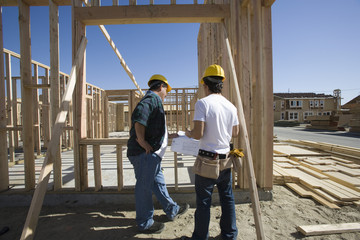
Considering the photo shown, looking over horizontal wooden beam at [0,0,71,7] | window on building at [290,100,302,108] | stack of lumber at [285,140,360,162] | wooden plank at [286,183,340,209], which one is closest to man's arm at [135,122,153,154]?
horizontal wooden beam at [0,0,71,7]

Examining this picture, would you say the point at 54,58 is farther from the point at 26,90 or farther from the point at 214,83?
the point at 214,83

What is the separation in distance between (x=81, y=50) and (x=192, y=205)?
3.19m

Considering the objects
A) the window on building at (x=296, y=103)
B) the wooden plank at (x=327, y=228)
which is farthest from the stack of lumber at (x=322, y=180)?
the window on building at (x=296, y=103)

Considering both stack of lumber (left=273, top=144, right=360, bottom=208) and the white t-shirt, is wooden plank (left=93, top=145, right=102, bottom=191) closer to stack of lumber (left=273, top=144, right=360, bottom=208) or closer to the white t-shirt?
the white t-shirt

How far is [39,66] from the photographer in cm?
680

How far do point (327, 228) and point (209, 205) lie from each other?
1.69 metres

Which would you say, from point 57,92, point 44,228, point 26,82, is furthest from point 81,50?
point 44,228

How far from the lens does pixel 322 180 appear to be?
12.5 feet

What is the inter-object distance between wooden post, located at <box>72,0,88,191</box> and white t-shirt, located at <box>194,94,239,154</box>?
7.49 feet

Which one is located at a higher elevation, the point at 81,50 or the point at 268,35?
the point at 268,35

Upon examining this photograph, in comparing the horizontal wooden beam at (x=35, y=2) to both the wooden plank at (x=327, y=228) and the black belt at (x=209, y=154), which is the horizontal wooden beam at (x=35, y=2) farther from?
the wooden plank at (x=327, y=228)

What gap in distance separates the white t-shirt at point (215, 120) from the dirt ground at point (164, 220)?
4.23 ft

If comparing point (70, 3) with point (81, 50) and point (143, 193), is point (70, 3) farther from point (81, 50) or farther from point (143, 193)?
point (143, 193)

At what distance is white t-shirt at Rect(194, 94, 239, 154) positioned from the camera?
1.78 m
